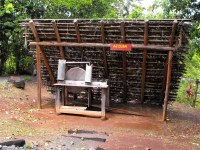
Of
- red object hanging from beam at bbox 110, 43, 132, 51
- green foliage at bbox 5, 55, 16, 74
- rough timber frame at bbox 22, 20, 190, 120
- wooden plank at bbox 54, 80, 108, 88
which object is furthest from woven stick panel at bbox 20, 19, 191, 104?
green foliage at bbox 5, 55, 16, 74

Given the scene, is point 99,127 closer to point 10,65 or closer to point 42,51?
point 42,51

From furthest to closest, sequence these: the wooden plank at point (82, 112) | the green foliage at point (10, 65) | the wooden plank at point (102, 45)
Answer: the green foliage at point (10, 65)
the wooden plank at point (82, 112)
the wooden plank at point (102, 45)

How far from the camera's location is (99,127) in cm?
817

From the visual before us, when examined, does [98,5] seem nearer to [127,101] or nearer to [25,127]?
[127,101]

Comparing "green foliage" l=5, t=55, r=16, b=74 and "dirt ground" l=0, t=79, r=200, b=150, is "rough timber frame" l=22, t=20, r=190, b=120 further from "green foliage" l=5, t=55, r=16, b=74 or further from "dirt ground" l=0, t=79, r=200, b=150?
"green foliage" l=5, t=55, r=16, b=74

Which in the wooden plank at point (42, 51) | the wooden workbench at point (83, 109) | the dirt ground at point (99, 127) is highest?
the wooden plank at point (42, 51)

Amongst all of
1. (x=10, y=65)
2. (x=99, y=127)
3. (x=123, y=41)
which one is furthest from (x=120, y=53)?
(x=10, y=65)

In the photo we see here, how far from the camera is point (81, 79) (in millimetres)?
9289

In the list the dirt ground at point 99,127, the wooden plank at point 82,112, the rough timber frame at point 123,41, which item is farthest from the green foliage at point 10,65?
the wooden plank at point 82,112

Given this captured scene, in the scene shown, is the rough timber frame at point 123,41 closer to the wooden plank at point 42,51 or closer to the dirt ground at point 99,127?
the wooden plank at point 42,51

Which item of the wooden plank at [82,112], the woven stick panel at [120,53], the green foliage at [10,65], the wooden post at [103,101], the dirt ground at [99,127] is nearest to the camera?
the dirt ground at [99,127]

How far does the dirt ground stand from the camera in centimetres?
642

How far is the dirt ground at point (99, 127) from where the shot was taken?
6418 millimetres

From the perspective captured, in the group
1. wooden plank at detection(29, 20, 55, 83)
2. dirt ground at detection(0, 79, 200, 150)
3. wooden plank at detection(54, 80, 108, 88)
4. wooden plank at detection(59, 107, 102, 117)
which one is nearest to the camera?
dirt ground at detection(0, 79, 200, 150)
